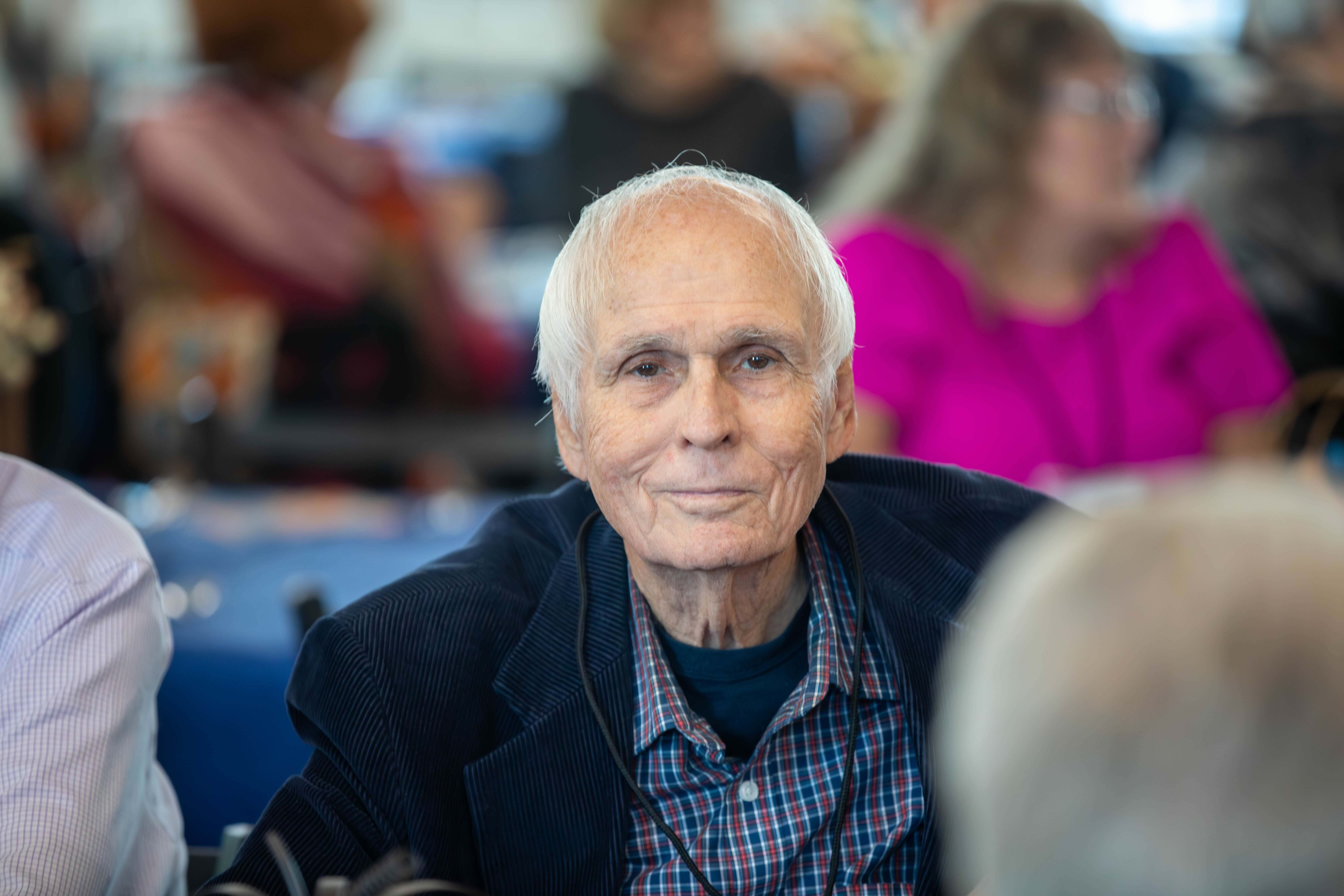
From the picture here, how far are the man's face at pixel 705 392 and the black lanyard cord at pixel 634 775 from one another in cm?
12

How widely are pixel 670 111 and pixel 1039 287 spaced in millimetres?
1790

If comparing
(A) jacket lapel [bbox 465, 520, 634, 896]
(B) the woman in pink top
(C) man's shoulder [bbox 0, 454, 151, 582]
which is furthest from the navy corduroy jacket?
(B) the woman in pink top

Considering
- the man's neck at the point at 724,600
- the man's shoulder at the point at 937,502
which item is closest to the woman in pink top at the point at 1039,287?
the man's shoulder at the point at 937,502

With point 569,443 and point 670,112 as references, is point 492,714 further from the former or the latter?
point 670,112

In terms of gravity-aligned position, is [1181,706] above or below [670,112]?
below

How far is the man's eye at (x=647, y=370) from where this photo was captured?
134 cm

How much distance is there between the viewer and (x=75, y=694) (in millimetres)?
1277

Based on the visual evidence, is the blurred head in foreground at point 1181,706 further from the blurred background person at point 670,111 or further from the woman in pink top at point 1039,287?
the blurred background person at point 670,111

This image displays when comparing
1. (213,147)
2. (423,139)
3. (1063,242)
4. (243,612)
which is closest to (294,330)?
(213,147)

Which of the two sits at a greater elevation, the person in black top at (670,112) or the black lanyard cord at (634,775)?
the person in black top at (670,112)

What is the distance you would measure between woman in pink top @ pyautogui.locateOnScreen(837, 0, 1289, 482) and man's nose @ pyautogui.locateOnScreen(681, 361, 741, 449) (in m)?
1.29

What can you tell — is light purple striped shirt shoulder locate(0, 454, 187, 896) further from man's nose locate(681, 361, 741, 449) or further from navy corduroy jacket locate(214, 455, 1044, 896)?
man's nose locate(681, 361, 741, 449)

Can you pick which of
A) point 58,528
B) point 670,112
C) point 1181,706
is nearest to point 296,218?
point 670,112

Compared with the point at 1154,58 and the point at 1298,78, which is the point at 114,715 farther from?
the point at 1154,58
